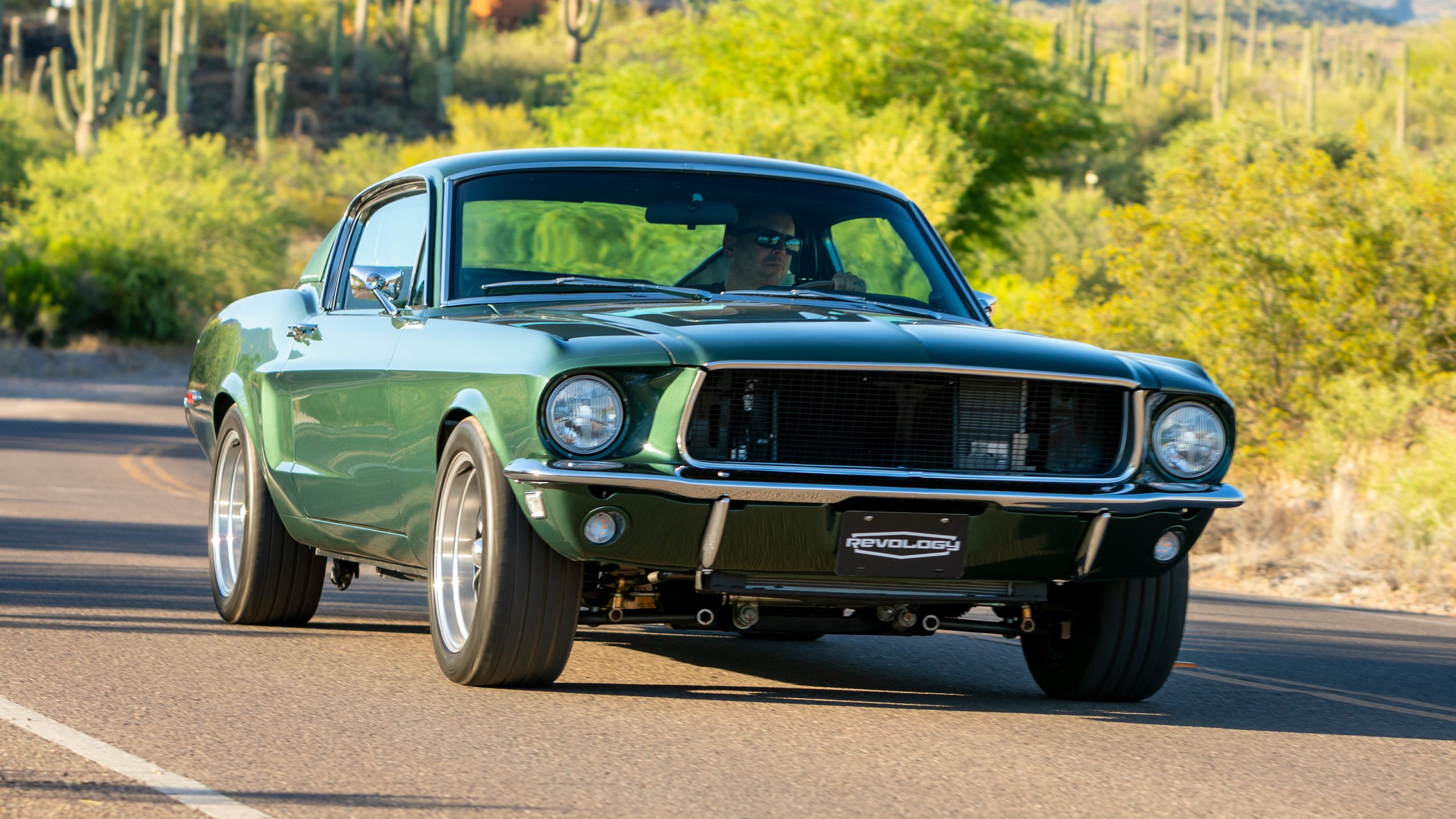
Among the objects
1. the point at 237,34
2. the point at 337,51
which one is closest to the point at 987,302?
the point at 237,34

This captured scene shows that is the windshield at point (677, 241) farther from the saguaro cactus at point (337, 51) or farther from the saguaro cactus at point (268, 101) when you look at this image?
the saguaro cactus at point (337, 51)

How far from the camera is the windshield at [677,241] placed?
6473mm

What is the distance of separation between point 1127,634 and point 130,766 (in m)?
2.99

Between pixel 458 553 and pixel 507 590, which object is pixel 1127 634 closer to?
pixel 507 590

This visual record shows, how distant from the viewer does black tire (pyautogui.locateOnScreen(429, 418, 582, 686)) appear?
5367 millimetres

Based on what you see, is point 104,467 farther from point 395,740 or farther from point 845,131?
point 845,131

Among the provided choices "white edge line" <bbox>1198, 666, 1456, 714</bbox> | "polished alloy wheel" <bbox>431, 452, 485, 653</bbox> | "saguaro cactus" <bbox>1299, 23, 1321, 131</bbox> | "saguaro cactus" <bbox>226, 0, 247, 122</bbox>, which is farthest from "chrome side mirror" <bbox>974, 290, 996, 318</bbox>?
"saguaro cactus" <bbox>226, 0, 247, 122</bbox>

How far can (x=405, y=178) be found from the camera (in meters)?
7.02

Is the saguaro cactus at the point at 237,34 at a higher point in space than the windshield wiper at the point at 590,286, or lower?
higher

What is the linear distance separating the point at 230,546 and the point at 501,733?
3.07m

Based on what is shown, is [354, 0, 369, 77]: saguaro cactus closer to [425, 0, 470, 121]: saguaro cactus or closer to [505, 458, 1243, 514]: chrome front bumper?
[425, 0, 470, 121]: saguaro cactus

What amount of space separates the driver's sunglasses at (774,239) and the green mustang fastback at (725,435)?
1 cm

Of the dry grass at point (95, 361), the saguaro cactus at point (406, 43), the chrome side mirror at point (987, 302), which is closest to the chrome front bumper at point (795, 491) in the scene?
the chrome side mirror at point (987, 302)

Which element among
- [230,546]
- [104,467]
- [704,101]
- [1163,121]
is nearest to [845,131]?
[704,101]
